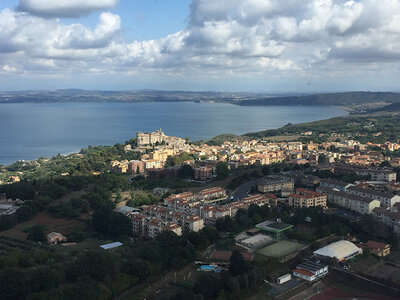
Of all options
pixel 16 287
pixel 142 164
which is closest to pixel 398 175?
pixel 142 164

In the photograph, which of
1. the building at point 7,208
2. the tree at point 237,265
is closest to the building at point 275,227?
the tree at point 237,265

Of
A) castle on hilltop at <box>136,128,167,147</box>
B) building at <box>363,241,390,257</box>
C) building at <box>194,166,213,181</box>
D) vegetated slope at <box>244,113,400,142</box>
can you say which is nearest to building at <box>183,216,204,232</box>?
building at <box>363,241,390,257</box>

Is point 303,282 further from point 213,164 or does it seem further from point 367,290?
point 213,164

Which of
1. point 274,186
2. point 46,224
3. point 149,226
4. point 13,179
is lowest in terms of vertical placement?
point 13,179

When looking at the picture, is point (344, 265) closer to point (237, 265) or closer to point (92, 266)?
point (237, 265)

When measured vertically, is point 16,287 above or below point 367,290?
above

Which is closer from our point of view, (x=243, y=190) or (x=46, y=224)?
(x=46, y=224)

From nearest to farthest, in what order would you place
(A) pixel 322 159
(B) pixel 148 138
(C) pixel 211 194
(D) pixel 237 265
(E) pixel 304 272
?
(D) pixel 237 265 → (E) pixel 304 272 → (C) pixel 211 194 → (A) pixel 322 159 → (B) pixel 148 138

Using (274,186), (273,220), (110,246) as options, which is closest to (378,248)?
(273,220)
